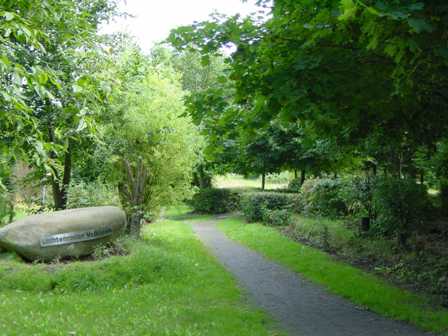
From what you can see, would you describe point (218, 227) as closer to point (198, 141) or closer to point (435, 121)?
point (198, 141)

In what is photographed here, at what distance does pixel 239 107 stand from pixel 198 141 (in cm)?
763

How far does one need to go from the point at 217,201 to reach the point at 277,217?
1000 cm

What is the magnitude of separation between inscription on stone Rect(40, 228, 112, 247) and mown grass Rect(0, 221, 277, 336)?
2.37 feet

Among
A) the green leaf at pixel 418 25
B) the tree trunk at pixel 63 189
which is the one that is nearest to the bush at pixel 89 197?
the tree trunk at pixel 63 189

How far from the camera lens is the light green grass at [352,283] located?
25.5ft

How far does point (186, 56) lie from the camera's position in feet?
139

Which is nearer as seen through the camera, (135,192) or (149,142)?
(149,142)

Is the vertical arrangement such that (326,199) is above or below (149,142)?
below

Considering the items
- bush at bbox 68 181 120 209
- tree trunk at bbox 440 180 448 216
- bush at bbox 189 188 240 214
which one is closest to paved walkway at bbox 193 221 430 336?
bush at bbox 68 181 120 209

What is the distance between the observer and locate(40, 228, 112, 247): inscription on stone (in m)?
11.2

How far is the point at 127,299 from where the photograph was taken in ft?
28.8

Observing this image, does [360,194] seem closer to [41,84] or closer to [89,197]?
[89,197]

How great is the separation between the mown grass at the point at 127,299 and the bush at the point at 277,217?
756 cm

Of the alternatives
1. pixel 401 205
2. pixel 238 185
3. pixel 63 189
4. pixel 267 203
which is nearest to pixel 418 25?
pixel 401 205
